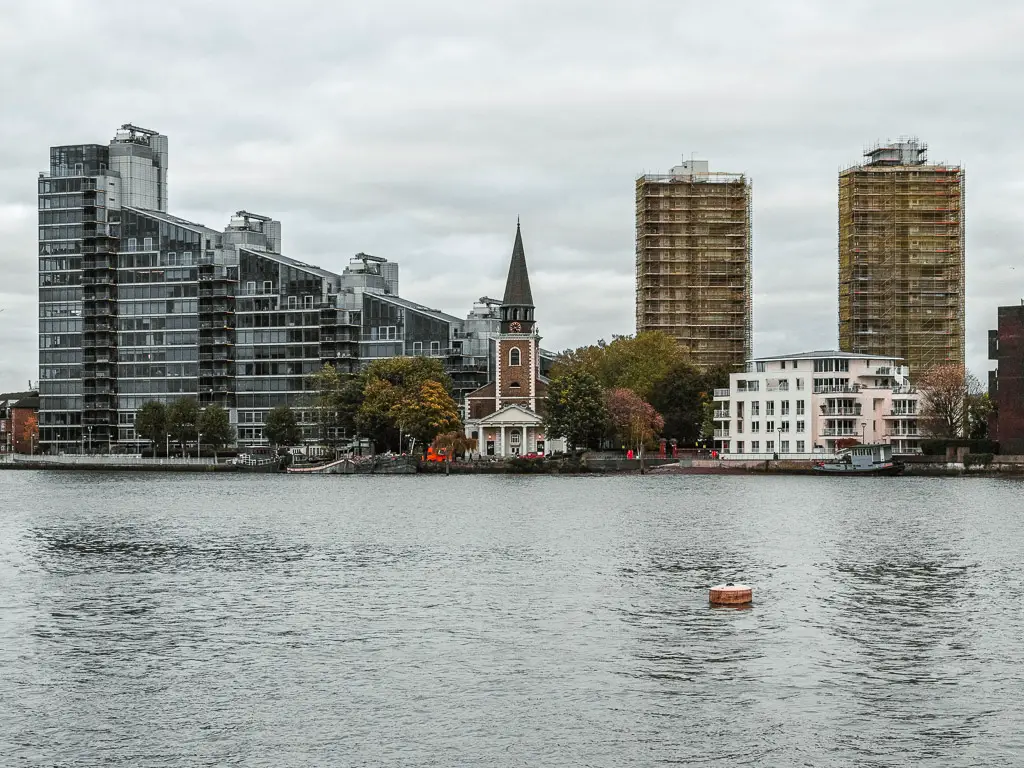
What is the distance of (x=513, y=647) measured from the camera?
38969 millimetres

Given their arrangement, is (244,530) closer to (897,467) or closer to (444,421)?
(897,467)

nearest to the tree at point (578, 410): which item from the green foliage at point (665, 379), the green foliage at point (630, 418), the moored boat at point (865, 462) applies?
the green foliage at point (630, 418)

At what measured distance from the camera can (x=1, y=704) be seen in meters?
32.4

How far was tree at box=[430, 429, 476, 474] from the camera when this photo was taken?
595ft

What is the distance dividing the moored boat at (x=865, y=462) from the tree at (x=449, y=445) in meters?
47.3

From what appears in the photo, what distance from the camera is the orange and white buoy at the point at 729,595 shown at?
46.1m

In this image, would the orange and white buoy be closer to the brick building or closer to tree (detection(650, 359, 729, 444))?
the brick building

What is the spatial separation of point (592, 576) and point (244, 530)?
32015 mm

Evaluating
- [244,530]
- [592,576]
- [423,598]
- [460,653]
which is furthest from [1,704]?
[244,530]

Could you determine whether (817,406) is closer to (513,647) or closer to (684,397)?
(684,397)

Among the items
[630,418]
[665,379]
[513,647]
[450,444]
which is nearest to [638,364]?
[665,379]

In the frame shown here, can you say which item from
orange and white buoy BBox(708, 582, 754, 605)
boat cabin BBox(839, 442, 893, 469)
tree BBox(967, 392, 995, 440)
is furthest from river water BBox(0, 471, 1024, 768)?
tree BBox(967, 392, 995, 440)

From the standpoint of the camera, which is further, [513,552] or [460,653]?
[513,552]

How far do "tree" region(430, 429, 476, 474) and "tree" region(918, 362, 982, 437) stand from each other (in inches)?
2283
